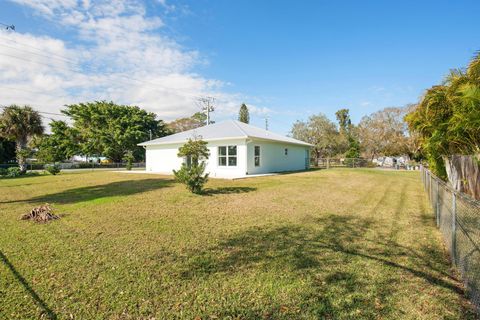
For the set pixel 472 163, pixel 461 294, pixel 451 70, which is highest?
pixel 451 70

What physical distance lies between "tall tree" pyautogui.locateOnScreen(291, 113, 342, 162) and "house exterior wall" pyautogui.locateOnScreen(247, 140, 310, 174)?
40.2 feet

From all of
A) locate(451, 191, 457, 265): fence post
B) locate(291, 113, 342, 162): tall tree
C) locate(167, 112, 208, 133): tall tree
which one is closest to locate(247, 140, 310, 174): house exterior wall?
locate(291, 113, 342, 162): tall tree

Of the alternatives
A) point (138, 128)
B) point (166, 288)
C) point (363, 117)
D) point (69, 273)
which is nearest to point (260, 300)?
point (166, 288)

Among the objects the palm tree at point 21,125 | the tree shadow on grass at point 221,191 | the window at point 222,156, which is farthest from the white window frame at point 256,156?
the palm tree at point 21,125

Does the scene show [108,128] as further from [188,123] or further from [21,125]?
[188,123]

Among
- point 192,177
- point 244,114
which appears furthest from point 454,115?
point 244,114

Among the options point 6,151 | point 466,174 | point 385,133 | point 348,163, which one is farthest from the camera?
point 385,133

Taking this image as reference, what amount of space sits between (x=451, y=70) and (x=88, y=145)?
39.2m

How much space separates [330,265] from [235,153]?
14.3m

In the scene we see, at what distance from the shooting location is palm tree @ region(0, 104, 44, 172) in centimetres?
2241

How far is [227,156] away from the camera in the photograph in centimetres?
1836

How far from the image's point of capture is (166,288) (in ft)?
10.6

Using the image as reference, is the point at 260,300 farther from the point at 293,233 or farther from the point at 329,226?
the point at 329,226

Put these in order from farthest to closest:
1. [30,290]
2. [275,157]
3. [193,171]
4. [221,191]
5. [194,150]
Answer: [275,157]
[221,191]
[194,150]
[193,171]
[30,290]
